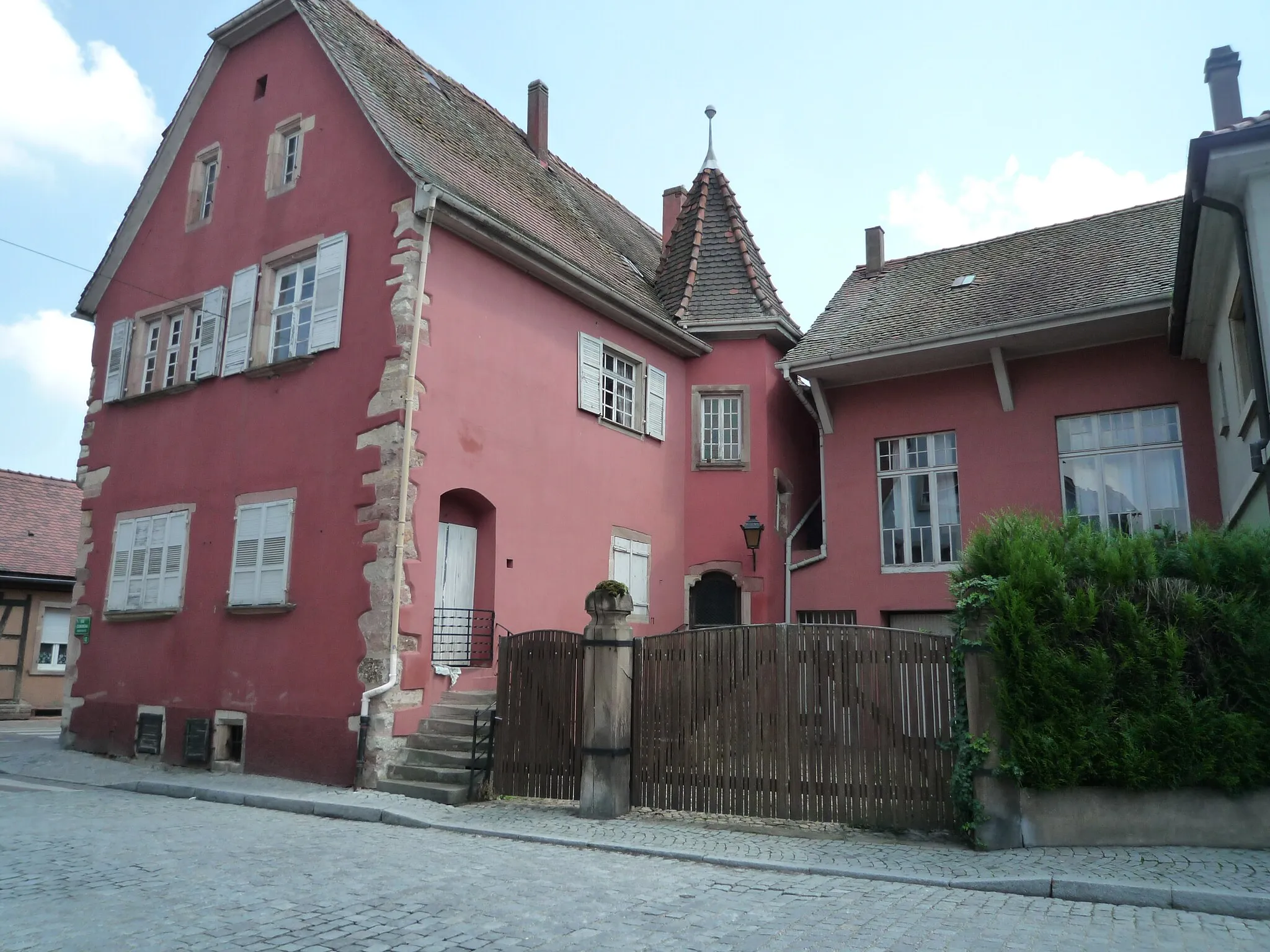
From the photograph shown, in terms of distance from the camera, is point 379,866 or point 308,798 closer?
point 379,866

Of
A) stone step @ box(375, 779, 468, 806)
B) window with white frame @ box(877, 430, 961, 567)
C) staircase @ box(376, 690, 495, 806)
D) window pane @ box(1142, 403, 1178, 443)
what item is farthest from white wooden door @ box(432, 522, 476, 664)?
window pane @ box(1142, 403, 1178, 443)

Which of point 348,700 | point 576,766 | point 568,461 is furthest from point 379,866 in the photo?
point 568,461

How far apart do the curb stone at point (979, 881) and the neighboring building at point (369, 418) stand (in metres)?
2.05

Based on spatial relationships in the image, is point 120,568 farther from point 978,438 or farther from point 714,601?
point 978,438

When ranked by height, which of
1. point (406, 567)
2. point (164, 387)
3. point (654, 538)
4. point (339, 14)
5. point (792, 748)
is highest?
point (339, 14)

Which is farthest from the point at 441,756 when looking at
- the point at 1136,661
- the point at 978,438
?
the point at 978,438

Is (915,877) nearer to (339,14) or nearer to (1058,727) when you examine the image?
(1058,727)

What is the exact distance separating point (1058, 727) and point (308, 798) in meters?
6.93

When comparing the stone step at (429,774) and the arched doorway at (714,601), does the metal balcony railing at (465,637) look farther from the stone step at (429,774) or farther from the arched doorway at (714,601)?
the arched doorway at (714,601)

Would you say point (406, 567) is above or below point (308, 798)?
above

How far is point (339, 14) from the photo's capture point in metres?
15.2

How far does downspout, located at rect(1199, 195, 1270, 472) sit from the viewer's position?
8516 mm

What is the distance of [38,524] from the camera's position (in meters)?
24.4

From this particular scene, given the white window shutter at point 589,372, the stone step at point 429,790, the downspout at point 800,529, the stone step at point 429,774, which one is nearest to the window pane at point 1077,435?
the downspout at point 800,529
